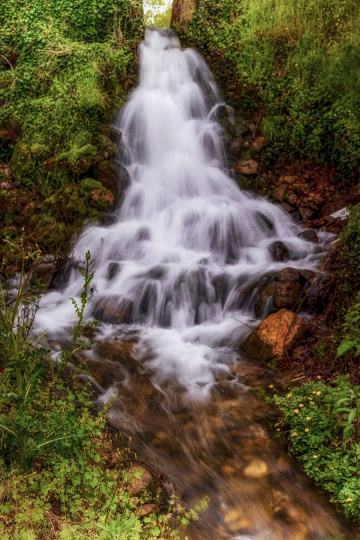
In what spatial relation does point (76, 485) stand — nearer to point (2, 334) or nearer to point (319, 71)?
point (2, 334)

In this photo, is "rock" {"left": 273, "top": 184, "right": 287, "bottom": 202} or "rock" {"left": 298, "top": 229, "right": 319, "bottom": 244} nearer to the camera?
"rock" {"left": 298, "top": 229, "right": 319, "bottom": 244}

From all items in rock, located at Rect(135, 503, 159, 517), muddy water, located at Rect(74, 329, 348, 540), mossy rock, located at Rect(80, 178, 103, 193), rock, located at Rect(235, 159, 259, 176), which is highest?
rock, located at Rect(235, 159, 259, 176)

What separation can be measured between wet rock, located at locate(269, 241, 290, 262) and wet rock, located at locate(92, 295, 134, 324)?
259 centimetres

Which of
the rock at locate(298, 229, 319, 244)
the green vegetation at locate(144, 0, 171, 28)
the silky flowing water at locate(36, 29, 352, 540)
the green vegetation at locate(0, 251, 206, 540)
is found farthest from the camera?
the green vegetation at locate(144, 0, 171, 28)

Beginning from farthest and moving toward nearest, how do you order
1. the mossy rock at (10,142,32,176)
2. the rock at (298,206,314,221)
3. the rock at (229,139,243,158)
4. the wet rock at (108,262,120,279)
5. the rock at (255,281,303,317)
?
the rock at (229,139,243,158) → the mossy rock at (10,142,32,176) → the rock at (298,206,314,221) → the wet rock at (108,262,120,279) → the rock at (255,281,303,317)

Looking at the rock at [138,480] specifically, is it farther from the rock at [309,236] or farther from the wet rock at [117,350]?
the rock at [309,236]

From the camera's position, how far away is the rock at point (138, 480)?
3.06 m

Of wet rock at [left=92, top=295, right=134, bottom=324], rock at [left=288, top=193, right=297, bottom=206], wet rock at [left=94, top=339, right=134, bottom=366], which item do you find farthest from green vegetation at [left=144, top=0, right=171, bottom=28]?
wet rock at [left=94, top=339, right=134, bottom=366]

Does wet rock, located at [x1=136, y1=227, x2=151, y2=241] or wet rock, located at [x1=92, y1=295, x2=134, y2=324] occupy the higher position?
wet rock, located at [x1=136, y1=227, x2=151, y2=241]

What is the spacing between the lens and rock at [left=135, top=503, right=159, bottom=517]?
2883 mm

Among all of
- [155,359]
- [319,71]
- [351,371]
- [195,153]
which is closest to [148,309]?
[155,359]

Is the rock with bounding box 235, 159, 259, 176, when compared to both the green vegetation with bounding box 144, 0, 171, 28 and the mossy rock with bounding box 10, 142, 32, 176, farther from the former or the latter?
the green vegetation with bounding box 144, 0, 171, 28

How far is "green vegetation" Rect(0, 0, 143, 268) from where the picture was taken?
8047 millimetres

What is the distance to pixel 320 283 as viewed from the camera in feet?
18.4
